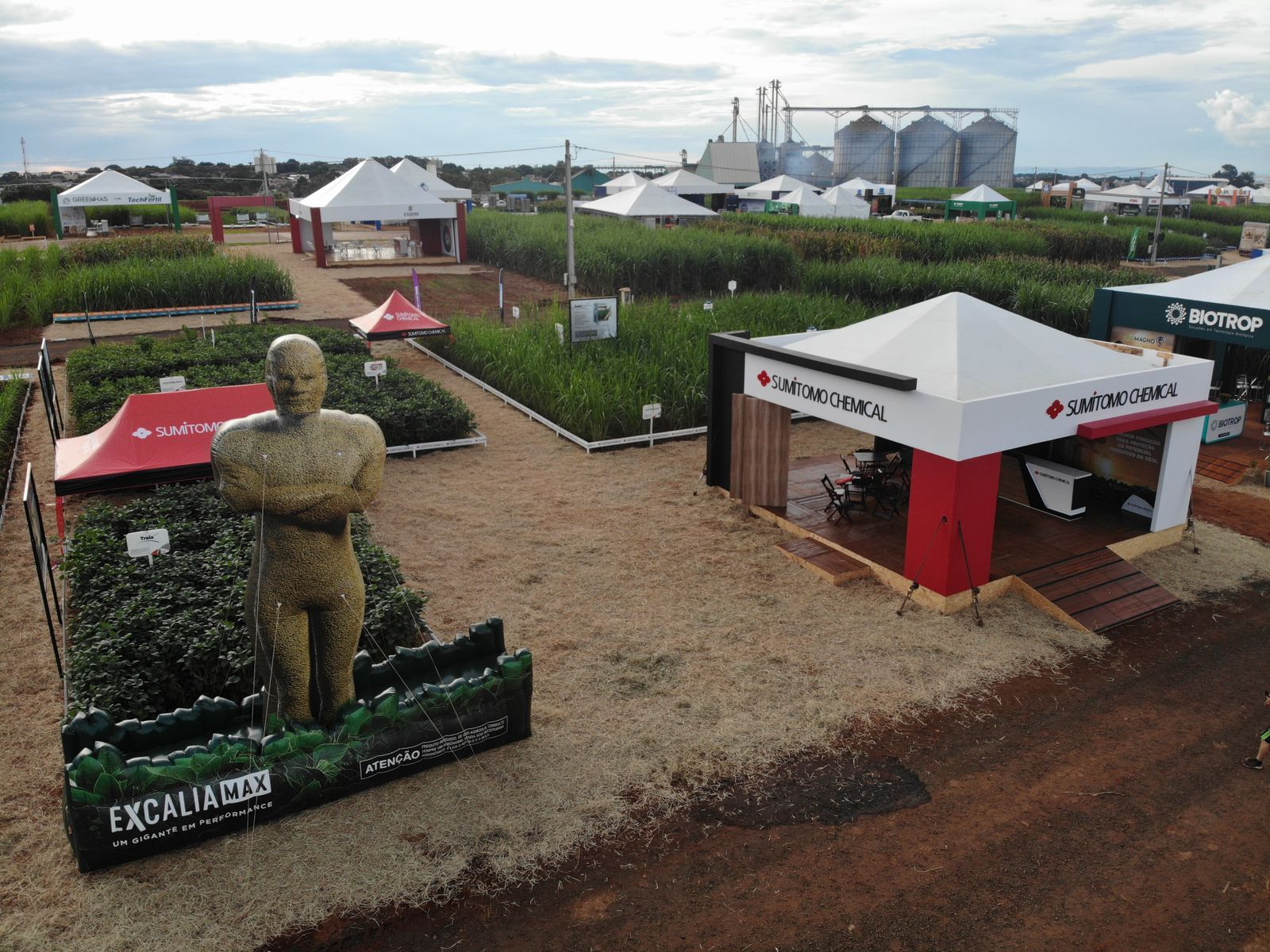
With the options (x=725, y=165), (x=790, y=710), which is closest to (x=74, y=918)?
(x=790, y=710)

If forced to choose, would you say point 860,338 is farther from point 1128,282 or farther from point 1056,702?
point 1128,282

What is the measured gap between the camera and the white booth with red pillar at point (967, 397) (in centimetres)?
963

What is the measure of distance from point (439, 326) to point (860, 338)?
1075 centimetres

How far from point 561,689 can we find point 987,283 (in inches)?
777

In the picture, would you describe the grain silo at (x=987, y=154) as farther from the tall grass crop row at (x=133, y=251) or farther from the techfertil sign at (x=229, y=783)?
the techfertil sign at (x=229, y=783)

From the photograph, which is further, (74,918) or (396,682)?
(396,682)

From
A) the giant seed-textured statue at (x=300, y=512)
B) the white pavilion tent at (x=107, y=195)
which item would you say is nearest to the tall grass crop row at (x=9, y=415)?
the giant seed-textured statue at (x=300, y=512)

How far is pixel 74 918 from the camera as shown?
582cm

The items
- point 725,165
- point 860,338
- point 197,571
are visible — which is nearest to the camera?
point 197,571

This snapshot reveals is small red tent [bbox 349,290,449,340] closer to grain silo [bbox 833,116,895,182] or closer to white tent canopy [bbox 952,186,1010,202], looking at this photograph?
white tent canopy [bbox 952,186,1010,202]

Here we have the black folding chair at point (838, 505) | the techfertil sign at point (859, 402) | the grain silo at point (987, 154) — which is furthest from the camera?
the grain silo at point (987, 154)

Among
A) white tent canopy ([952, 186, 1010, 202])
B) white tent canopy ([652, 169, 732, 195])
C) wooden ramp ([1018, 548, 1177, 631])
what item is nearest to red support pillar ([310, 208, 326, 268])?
white tent canopy ([652, 169, 732, 195])

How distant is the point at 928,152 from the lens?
95062 millimetres

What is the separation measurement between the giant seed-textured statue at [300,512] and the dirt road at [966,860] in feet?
5.67
